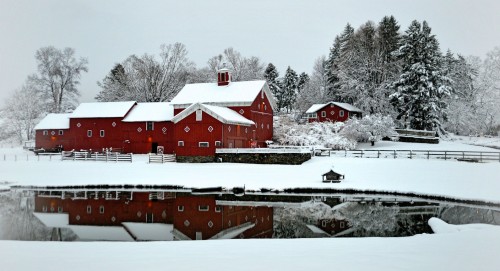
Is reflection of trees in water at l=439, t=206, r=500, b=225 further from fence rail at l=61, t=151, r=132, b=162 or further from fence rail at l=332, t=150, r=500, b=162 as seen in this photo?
fence rail at l=61, t=151, r=132, b=162

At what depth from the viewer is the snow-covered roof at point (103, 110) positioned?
1656 inches

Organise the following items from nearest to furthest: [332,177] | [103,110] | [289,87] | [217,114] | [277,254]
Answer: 1. [277,254]
2. [332,177]
3. [217,114]
4. [103,110]
5. [289,87]

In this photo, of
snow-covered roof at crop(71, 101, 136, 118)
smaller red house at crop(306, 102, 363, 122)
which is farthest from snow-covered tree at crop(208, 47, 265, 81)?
snow-covered roof at crop(71, 101, 136, 118)

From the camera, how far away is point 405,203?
2077 cm

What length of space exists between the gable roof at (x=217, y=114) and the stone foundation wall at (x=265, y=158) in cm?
312

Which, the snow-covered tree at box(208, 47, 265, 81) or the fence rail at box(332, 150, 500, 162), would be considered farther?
the snow-covered tree at box(208, 47, 265, 81)

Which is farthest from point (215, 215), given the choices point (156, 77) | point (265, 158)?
point (156, 77)

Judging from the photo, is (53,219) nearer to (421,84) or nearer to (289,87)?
(421,84)

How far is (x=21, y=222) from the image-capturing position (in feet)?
55.0

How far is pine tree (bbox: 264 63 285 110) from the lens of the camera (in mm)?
74812

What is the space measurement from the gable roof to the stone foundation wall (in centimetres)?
312

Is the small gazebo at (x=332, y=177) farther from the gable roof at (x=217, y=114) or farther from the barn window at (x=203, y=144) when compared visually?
the barn window at (x=203, y=144)

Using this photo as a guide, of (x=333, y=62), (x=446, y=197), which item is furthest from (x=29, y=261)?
(x=333, y=62)

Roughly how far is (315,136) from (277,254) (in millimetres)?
33477
